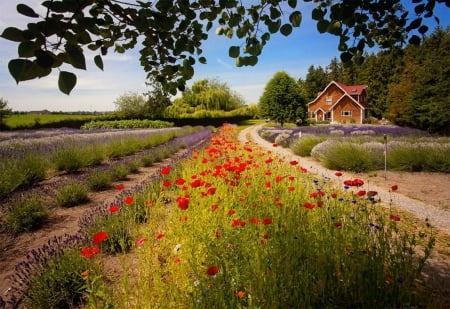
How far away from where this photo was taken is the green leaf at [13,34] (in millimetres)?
773

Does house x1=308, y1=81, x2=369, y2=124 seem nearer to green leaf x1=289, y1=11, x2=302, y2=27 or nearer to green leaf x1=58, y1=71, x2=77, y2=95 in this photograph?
green leaf x1=289, y1=11, x2=302, y2=27

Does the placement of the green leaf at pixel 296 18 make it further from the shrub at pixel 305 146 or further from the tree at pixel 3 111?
the tree at pixel 3 111

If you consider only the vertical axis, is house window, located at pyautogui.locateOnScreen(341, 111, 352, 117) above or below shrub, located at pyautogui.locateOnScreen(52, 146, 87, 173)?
above

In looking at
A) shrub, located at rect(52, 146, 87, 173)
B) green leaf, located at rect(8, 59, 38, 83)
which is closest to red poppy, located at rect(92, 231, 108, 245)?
green leaf, located at rect(8, 59, 38, 83)

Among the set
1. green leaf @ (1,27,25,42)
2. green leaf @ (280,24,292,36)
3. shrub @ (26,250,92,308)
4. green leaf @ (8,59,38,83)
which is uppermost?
green leaf @ (280,24,292,36)

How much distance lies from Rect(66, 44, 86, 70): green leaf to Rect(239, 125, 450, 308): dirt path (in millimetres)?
2776

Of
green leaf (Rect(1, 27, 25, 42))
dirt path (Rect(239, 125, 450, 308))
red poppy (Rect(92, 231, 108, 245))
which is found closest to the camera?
green leaf (Rect(1, 27, 25, 42))

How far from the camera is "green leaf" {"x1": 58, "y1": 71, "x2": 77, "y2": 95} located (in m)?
0.85

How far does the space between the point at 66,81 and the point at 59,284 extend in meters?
2.31

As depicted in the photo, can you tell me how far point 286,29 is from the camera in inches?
70.4

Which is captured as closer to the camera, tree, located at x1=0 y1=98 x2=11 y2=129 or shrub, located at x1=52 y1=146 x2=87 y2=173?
shrub, located at x1=52 y1=146 x2=87 y2=173

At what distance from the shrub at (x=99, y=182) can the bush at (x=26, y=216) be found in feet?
6.12

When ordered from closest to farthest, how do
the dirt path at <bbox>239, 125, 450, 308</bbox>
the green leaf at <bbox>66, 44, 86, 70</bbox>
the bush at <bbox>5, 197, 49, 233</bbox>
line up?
the green leaf at <bbox>66, 44, 86, 70</bbox> → the dirt path at <bbox>239, 125, 450, 308</bbox> → the bush at <bbox>5, 197, 49, 233</bbox>

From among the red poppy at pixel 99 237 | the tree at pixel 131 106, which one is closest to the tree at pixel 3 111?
the tree at pixel 131 106
